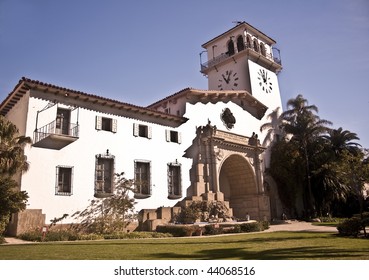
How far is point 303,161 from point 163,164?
55.1ft

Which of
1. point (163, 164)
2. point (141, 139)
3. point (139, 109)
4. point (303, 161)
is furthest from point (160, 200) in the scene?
point (303, 161)

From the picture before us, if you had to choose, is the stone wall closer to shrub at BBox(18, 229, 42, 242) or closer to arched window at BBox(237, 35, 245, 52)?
shrub at BBox(18, 229, 42, 242)

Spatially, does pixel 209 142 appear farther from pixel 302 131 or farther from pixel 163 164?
pixel 302 131

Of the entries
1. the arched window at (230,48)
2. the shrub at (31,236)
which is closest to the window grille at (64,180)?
the shrub at (31,236)

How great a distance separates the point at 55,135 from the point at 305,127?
26.1 metres

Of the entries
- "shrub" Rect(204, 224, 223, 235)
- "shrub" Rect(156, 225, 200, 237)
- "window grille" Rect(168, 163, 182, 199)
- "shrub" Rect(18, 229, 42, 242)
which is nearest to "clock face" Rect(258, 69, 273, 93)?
"window grille" Rect(168, 163, 182, 199)

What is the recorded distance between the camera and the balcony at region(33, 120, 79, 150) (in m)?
16.9

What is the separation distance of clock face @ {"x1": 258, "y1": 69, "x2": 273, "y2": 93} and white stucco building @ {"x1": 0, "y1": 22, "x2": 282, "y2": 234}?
0.13 m

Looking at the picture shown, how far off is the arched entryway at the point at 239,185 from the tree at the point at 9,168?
58.8ft

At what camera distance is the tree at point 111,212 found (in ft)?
58.8

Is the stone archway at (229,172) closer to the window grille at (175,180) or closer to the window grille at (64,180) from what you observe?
the window grille at (175,180)

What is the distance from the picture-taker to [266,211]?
28.6 meters

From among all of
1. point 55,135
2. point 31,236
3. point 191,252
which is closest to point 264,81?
point 55,135
